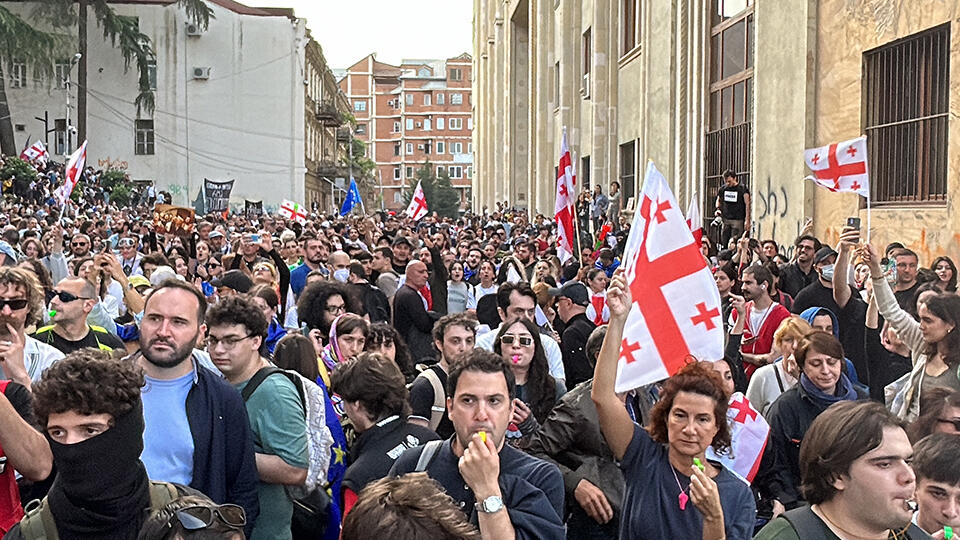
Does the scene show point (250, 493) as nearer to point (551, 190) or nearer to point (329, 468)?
point (329, 468)

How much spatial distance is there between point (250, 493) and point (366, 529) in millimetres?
2042

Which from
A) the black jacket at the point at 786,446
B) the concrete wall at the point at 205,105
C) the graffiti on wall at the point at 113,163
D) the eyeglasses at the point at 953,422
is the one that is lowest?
the black jacket at the point at 786,446

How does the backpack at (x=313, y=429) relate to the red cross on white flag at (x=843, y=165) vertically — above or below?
below

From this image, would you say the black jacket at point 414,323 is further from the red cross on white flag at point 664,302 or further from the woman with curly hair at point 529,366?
the red cross on white flag at point 664,302

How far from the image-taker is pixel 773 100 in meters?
17.4

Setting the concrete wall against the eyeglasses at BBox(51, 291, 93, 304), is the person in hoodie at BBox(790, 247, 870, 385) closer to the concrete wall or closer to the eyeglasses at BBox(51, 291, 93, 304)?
the eyeglasses at BBox(51, 291, 93, 304)

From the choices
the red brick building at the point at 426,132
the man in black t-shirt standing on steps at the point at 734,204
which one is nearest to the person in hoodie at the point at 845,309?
the man in black t-shirt standing on steps at the point at 734,204

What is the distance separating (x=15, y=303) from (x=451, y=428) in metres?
2.28

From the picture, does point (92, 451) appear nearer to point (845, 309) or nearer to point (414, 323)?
point (414, 323)

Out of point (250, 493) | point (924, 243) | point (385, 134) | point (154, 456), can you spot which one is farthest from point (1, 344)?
point (385, 134)

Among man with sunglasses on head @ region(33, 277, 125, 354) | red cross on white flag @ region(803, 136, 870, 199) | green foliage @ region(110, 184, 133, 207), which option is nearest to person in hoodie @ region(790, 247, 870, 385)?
red cross on white flag @ region(803, 136, 870, 199)

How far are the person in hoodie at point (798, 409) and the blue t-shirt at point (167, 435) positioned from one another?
294 centimetres

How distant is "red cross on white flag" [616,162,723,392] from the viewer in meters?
5.48

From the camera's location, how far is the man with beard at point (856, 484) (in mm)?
3350
